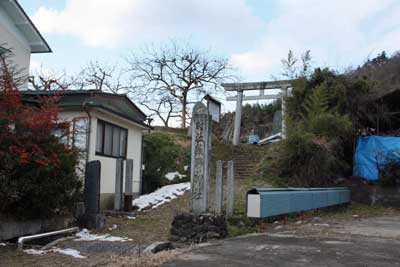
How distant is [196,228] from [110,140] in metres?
6.12

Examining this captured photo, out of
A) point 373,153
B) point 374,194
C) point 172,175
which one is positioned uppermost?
point 373,153

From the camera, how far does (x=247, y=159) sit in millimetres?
20016

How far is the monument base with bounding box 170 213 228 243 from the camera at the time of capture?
739cm

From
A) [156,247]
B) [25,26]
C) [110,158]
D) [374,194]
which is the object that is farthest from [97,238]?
[25,26]

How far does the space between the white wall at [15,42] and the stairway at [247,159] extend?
1006 centimetres

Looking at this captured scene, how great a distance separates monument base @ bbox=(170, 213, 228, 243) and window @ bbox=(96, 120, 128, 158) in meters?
5.05

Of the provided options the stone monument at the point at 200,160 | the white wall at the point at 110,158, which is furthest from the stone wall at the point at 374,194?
the stone monument at the point at 200,160

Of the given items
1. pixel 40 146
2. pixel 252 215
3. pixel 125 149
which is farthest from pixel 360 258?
pixel 125 149

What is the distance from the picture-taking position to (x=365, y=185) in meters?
15.2

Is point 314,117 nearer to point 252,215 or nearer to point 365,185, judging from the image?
point 365,185

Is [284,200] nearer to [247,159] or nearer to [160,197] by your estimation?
[160,197]

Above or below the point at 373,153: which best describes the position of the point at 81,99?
above

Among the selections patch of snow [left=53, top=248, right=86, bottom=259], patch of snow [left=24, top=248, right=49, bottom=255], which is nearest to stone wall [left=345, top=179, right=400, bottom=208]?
patch of snow [left=53, top=248, right=86, bottom=259]

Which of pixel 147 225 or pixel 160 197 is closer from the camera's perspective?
pixel 147 225
